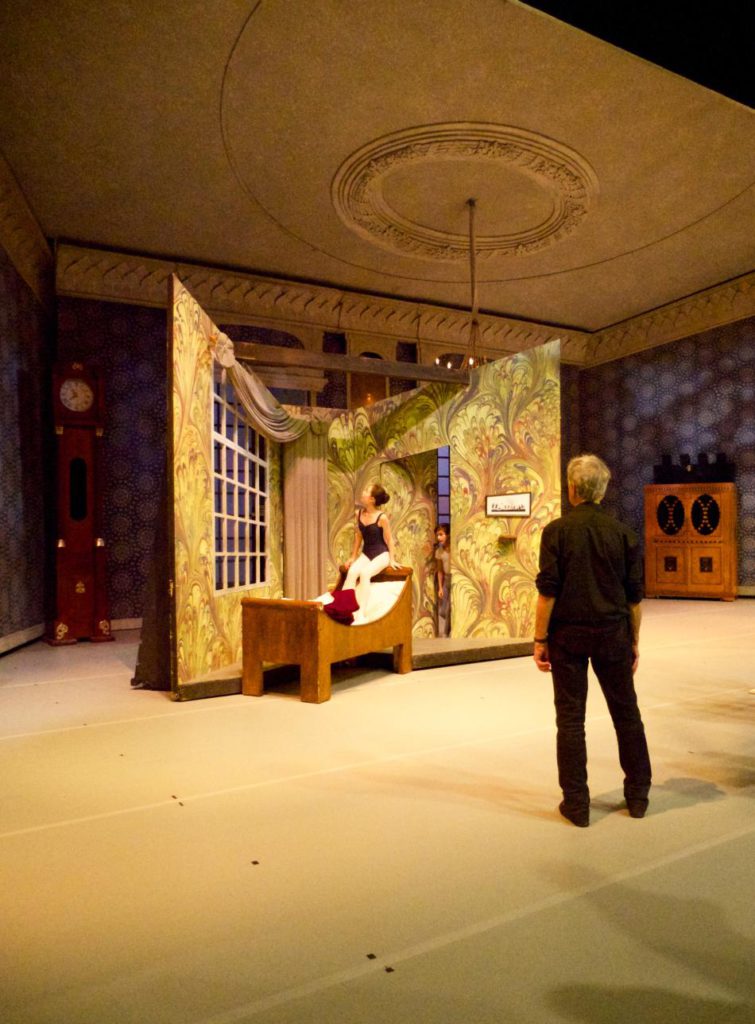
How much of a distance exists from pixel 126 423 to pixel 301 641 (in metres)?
5.11

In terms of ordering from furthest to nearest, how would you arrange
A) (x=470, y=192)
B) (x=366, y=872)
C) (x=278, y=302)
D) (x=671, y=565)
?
(x=671, y=565) → (x=278, y=302) → (x=470, y=192) → (x=366, y=872)

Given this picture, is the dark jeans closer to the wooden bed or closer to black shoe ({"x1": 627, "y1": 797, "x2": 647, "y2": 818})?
black shoe ({"x1": 627, "y1": 797, "x2": 647, "y2": 818})

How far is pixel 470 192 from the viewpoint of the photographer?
22.5ft

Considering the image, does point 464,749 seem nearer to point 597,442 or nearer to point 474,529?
point 474,529

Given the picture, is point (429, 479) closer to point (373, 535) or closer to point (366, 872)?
point (373, 535)

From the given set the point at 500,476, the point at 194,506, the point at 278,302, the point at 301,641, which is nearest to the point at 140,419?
the point at 278,302

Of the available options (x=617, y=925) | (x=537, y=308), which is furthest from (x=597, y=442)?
(x=617, y=925)

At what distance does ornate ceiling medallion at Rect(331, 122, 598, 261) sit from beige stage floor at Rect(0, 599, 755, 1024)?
4809 millimetres

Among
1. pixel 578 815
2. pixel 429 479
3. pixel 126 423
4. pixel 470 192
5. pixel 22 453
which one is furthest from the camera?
pixel 126 423

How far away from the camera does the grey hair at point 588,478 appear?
9.08 feet

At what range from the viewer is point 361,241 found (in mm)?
8156

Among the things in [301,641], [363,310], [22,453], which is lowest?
[301,641]

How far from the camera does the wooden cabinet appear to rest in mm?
10086

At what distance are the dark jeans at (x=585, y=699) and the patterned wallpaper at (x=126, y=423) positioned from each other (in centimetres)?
680
